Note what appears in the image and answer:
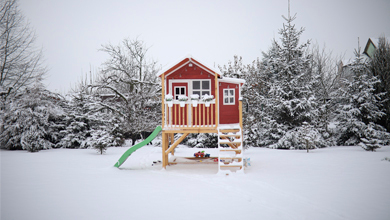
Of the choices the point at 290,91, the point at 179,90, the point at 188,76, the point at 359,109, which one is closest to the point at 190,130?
the point at 179,90

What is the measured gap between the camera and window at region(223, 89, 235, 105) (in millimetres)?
10977

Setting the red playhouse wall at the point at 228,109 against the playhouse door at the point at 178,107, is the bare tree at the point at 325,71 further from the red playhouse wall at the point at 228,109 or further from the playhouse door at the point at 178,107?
the playhouse door at the point at 178,107

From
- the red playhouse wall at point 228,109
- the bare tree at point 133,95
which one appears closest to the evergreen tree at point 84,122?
the bare tree at point 133,95

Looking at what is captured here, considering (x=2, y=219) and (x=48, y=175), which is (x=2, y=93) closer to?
(x=48, y=175)

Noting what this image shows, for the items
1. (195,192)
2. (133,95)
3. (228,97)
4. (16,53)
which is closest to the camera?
(195,192)

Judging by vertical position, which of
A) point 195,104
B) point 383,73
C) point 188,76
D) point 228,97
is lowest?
point 195,104

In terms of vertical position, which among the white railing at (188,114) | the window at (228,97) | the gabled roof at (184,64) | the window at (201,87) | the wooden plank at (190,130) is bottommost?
the wooden plank at (190,130)

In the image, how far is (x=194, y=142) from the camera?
19.5 metres

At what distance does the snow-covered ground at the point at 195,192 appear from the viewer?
5.06 m

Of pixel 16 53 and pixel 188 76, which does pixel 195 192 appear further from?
pixel 16 53

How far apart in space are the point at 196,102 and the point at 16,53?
15.3 meters

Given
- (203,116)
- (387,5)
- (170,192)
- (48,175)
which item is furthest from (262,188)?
(387,5)

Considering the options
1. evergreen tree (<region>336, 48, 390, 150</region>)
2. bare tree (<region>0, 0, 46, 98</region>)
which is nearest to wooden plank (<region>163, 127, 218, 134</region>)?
bare tree (<region>0, 0, 46, 98</region>)

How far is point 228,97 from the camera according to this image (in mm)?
10992
